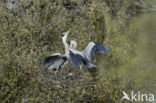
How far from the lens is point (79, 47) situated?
4445mm

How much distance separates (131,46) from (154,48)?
1.12 metres

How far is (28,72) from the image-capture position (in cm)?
362

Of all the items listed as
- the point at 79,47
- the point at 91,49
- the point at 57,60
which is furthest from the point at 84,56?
the point at 79,47

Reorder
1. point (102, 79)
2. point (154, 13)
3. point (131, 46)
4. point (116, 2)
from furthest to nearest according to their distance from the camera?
point (116, 2) → point (131, 46) → point (102, 79) → point (154, 13)

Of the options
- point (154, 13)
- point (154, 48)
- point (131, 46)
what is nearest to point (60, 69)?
point (131, 46)

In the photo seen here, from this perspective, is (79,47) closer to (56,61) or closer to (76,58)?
(56,61)

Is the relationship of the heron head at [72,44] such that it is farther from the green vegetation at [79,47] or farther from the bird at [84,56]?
the green vegetation at [79,47]

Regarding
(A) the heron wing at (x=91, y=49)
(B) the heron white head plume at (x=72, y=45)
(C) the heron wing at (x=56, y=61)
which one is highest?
(B) the heron white head plume at (x=72, y=45)

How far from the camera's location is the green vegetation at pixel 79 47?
3342mm

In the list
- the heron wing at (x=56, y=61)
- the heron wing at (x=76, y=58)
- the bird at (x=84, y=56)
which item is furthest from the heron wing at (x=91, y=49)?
the heron wing at (x=56, y=61)

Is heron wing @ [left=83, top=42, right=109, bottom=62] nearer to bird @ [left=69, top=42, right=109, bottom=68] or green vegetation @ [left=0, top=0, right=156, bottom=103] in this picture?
bird @ [left=69, top=42, right=109, bottom=68]

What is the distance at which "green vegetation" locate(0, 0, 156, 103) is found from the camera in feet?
11.0

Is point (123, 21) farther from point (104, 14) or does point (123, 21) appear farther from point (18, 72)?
point (18, 72)

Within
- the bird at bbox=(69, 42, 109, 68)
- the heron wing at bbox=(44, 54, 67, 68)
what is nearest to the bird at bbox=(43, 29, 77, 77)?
the heron wing at bbox=(44, 54, 67, 68)
